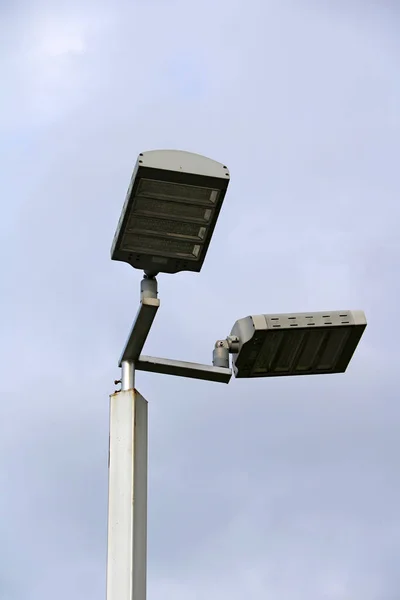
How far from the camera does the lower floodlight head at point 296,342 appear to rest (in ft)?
32.5

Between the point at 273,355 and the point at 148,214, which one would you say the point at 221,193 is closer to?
the point at 148,214

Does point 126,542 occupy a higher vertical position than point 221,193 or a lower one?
lower

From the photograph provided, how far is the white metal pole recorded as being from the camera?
8.77m

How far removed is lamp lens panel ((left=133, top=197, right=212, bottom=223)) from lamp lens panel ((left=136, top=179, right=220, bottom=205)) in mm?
42

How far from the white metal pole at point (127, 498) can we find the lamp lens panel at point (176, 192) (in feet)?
4.23

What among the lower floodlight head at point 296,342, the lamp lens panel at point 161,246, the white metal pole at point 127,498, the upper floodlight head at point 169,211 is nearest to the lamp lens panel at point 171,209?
the upper floodlight head at point 169,211

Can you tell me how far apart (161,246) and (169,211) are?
32cm

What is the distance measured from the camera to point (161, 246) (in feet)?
31.0

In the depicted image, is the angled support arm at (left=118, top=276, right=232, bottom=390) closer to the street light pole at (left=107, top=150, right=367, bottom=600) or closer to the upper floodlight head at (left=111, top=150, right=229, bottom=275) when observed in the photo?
the street light pole at (left=107, top=150, right=367, bottom=600)

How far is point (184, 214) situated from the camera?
9227mm

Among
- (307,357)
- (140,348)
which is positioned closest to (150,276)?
(140,348)

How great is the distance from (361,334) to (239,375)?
2.89 feet

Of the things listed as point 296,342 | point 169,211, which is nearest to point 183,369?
point 296,342

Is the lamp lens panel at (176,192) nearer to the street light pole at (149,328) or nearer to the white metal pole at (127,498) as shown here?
the street light pole at (149,328)
